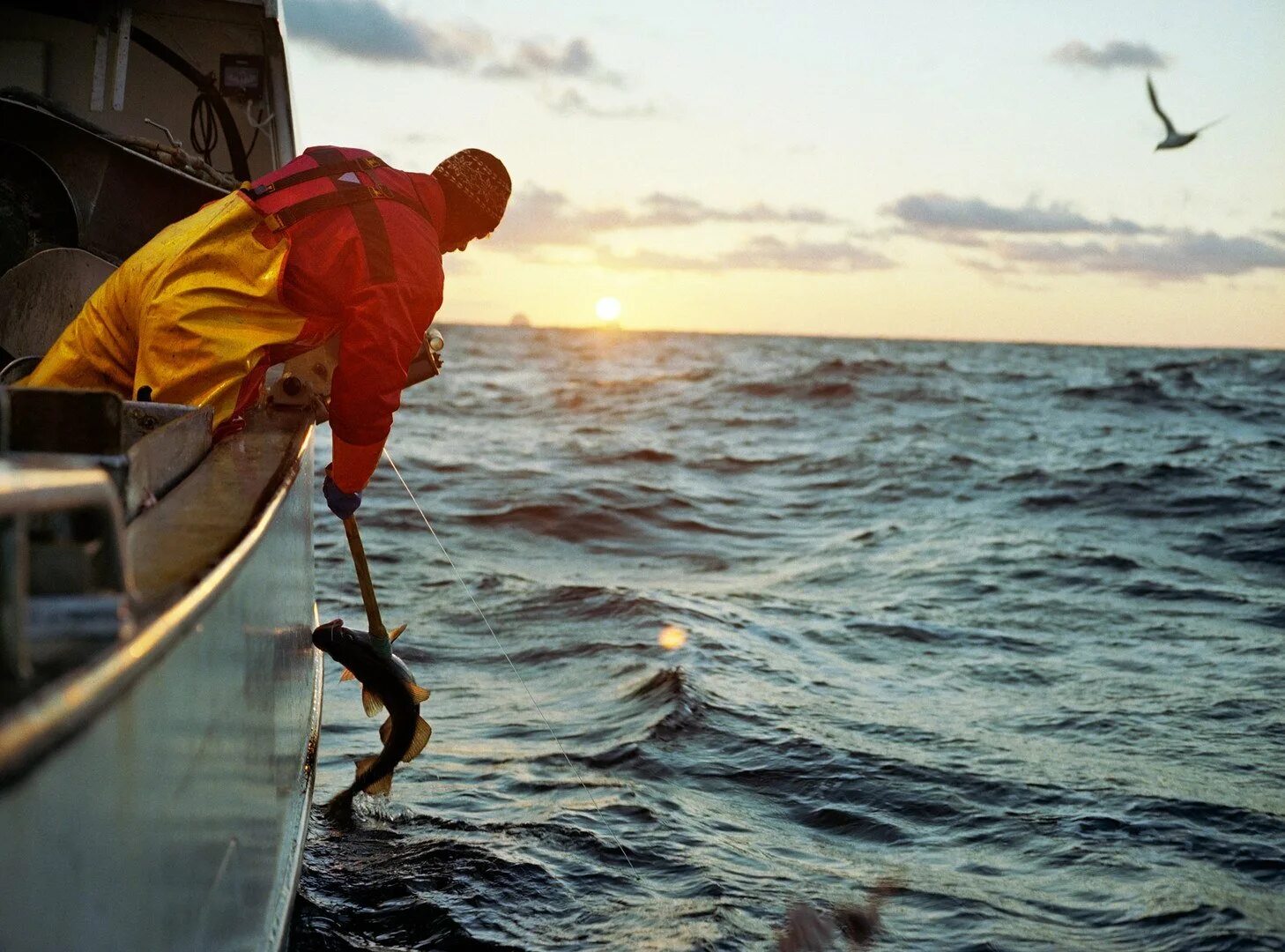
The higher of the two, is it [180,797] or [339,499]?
[339,499]

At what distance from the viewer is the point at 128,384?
3752 millimetres

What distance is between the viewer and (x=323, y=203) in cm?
369

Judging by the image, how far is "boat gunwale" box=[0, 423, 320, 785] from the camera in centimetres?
102

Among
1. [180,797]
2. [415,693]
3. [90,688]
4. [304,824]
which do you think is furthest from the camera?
[415,693]

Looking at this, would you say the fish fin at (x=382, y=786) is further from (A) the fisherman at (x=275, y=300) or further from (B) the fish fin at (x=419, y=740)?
(A) the fisherman at (x=275, y=300)

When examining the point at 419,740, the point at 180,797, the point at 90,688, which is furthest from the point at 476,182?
the point at 90,688

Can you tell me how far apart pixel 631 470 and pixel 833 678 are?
9830mm

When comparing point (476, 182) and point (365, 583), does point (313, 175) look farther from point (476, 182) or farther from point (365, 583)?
point (365, 583)

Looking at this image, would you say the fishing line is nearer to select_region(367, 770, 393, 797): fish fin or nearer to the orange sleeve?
the orange sleeve

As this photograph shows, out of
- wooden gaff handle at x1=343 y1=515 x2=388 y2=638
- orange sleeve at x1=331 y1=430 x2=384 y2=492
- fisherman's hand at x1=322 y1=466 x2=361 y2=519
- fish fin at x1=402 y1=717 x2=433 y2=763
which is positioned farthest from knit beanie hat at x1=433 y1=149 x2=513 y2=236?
fish fin at x1=402 y1=717 x2=433 y2=763

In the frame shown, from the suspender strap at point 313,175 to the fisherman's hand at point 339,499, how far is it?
958 millimetres

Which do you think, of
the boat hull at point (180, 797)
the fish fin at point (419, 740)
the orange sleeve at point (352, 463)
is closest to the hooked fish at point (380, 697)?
the fish fin at point (419, 740)

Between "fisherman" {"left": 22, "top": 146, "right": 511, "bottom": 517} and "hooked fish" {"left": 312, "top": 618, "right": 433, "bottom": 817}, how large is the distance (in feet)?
2.60

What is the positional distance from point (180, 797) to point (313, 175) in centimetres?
246
